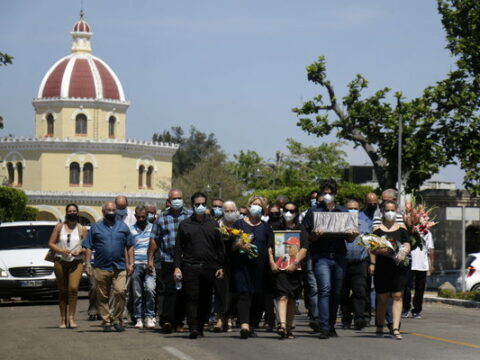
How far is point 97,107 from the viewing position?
104312 mm

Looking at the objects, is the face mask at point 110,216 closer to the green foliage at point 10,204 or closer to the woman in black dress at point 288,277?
the woman in black dress at point 288,277

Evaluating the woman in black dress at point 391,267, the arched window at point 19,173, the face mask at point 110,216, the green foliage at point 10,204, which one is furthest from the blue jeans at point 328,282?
the arched window at point 19,173

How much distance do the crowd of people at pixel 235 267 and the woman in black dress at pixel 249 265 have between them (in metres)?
0.01

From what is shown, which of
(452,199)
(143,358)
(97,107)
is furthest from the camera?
(97,107)

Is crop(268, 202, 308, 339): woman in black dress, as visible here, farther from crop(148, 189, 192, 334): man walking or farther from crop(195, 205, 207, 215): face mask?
crop(148, 189, 192, 334): man walking

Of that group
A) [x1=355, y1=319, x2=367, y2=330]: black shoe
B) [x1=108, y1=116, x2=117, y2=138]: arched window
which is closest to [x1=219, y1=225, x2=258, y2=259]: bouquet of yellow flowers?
[x1=355, y1=319, x2=367, y2=330]: black shoe

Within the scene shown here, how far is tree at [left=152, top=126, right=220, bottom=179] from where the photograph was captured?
458 ft

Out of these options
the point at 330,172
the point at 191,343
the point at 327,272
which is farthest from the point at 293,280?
the point at 330,172

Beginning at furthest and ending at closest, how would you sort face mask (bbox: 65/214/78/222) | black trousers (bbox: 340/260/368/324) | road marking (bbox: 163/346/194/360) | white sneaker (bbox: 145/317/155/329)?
face mask (bbox: 65/214/78/222), white sneaker (bbox: 145/317/155/329), black trousers (bbox: 340/260/368/324), road marking (bbox: 163/346/194/360)

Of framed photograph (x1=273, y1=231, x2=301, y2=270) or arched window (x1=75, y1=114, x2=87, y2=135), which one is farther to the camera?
arched window (x1=75, y1=114, x2=87, y2=135)

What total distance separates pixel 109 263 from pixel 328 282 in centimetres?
337

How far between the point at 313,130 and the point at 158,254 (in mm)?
19483

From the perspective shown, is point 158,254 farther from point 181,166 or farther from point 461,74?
point 181,166

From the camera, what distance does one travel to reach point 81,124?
104938 millimetres
